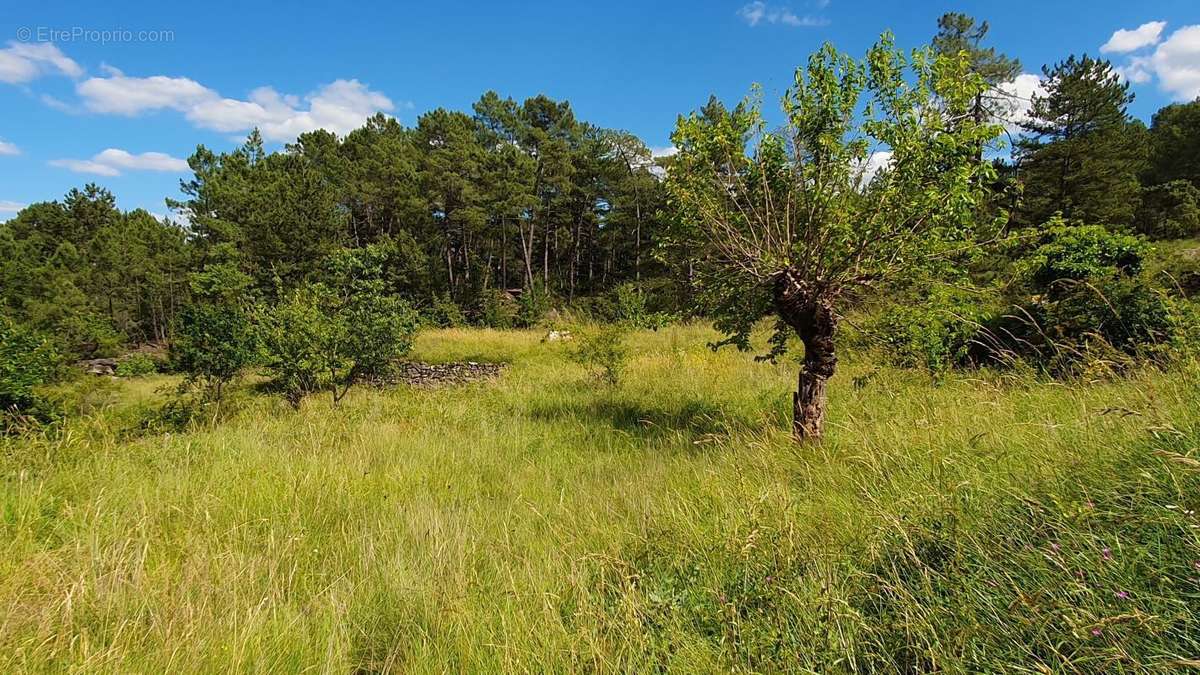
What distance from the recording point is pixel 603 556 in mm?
2293

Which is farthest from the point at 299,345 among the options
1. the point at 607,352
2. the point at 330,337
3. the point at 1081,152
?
the point at 1081,152

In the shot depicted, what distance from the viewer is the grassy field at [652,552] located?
1.54 meters

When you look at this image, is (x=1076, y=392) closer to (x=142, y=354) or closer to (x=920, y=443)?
(x=920, y=443)

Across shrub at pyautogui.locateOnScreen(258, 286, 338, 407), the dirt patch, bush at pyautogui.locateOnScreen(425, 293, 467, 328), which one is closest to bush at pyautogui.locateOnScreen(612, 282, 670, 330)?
the dirt patch

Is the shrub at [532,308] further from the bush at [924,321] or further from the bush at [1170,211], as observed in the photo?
the bush at [1170,211]

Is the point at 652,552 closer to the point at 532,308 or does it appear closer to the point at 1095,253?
the point at 1095,253

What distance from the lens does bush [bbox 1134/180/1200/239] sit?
23.4 metres

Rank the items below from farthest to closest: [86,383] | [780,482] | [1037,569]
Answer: [86,383], [780,482], [1037,569]

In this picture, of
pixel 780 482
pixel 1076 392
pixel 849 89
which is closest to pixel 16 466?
pixel 780 482

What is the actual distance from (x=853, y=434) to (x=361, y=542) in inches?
151

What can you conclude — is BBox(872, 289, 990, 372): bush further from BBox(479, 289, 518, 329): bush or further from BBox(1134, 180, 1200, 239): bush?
BBox(479, 289, 518, 329): bush

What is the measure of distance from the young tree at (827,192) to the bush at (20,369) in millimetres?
11098

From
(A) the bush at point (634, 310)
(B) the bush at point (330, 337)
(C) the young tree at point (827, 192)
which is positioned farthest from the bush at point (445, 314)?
(C) the young tree at point (827, 192)

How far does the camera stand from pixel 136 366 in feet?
101
